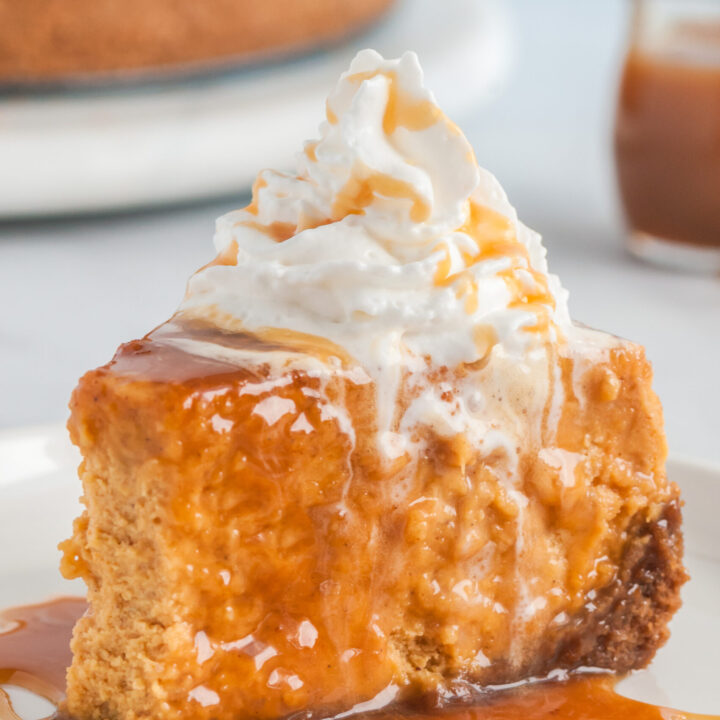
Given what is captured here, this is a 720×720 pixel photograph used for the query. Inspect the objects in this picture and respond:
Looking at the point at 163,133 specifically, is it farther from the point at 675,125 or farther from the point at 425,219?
the point at 425,219

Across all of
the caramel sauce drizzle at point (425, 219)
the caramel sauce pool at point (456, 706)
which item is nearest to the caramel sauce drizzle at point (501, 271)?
the caramel sauce drizzle at point (425, 219)

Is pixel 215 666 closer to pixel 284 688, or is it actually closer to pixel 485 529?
pixel 284 688

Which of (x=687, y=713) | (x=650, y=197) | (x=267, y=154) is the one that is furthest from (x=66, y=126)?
(x=687, y=713)

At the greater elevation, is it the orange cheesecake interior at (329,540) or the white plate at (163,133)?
the white plate at (163,133)

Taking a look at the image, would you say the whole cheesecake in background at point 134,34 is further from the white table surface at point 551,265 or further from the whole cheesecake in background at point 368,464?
the whole cheesecake in background at point 368,464

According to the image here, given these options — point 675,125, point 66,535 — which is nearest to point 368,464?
point 66,535

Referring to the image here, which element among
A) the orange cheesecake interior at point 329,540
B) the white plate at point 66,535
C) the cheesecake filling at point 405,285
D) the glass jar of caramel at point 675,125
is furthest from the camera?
the glass jar of caramel at point 675,125
